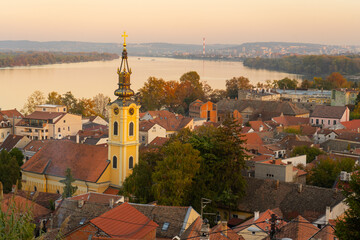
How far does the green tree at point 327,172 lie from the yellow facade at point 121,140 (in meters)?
7.15

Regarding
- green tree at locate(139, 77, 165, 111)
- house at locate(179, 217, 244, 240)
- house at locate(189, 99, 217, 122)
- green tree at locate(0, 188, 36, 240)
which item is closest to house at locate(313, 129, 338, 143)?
house at locate(189, 99, 217, 122)

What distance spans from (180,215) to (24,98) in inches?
2104

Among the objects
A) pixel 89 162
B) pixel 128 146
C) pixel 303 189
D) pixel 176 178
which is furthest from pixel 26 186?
pixel 303 189

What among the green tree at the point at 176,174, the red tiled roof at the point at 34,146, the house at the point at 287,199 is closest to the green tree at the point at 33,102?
the red tiled roof at the point at 34,146

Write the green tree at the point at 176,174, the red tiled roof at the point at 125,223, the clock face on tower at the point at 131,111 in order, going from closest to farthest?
the red tiled roof at the point at 125,223, the green tree at the point at 176,174, the clock face on tower at the point at 131,111

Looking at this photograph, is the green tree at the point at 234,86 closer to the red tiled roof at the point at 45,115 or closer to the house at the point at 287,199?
the red tiled roof at the point at 45,115

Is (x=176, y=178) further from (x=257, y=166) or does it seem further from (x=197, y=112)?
(x=197, y=112)

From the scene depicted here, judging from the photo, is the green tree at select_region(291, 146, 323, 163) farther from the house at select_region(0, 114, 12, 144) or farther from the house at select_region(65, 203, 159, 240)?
the house at select_region(0, 114, 12, 144)

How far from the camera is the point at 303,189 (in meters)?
18.5

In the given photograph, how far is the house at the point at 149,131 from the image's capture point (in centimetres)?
3881

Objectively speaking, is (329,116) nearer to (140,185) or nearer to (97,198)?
(140,185)

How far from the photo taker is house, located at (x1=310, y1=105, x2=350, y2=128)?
4672cm

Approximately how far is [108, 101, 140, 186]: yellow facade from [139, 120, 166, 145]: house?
627 inches

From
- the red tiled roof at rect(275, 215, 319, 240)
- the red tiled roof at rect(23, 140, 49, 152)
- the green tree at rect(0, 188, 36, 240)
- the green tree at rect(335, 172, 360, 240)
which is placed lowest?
the red tiled roof at rect(23, 140, 49, 152)
